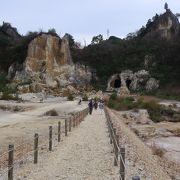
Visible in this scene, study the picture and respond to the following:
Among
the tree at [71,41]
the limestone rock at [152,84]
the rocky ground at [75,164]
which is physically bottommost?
the rocky ground at [75,164]

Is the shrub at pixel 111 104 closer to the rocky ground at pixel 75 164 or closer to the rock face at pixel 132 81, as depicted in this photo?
the rock face at pixel 132 81

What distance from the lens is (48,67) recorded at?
94.5 metres

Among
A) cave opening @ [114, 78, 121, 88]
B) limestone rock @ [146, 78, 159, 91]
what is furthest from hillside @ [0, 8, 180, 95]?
cave opening @ [114, 78, 121, 88]

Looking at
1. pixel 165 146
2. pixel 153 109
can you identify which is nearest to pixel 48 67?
pixel 153 109

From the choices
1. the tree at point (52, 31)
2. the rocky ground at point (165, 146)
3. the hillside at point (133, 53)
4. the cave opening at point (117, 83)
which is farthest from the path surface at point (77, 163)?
the tree at point (52, 31)

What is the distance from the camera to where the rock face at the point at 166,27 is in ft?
349

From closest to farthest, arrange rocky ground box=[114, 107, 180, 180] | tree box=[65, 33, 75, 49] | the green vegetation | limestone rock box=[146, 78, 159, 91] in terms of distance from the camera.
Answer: rocky ground box=[114, 107, 180, 180] → the green vegetation → limestone rock box=[146, 78, 159, 91] → tree box=[65, 33, 75, 49]

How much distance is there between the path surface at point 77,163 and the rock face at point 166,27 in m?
89.8

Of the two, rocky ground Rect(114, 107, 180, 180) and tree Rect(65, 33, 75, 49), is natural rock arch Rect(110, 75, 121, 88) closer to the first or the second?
tree Rect(65, 33, 75, 49)

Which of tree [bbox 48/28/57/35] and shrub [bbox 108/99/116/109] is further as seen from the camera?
tree [bbox 48/28/57/35]

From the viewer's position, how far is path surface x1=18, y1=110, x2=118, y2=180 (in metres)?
12.1

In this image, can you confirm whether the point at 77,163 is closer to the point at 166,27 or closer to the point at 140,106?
the point at 140,106

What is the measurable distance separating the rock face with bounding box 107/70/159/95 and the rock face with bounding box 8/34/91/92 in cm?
602

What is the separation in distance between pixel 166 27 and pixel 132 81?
65.4 ft
